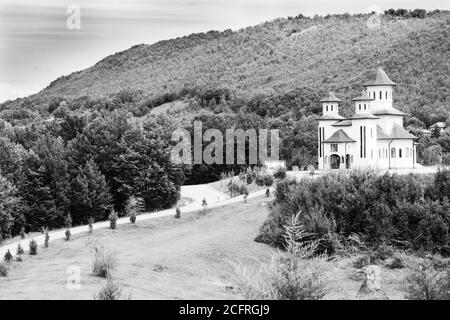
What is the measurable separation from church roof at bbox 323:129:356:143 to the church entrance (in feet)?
3.69

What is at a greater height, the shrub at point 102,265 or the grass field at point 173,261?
the shrub at point 102,265

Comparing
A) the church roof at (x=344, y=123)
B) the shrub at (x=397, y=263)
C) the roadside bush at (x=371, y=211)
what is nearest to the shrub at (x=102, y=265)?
the roadside bush at (x=371, y=211)

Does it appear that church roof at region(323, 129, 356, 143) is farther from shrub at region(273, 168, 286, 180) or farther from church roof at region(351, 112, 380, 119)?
shrub at region(273, 168, 286, 180)

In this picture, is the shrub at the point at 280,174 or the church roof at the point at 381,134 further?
the church roof at the point at 381,134

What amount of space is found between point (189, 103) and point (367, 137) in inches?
1907

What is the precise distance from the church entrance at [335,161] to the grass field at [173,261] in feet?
30.4

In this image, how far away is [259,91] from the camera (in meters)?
101

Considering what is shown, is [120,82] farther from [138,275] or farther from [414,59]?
[138,275]

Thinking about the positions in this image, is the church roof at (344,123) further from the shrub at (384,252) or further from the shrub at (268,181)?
the shrub at (384,252)

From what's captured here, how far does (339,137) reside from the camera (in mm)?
51969

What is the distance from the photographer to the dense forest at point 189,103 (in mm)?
46000

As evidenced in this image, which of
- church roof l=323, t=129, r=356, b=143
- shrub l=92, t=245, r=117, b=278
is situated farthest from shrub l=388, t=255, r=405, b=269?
church roof l=323, t=129, r=356, b=143

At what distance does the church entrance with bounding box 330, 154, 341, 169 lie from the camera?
52656 millimetres
